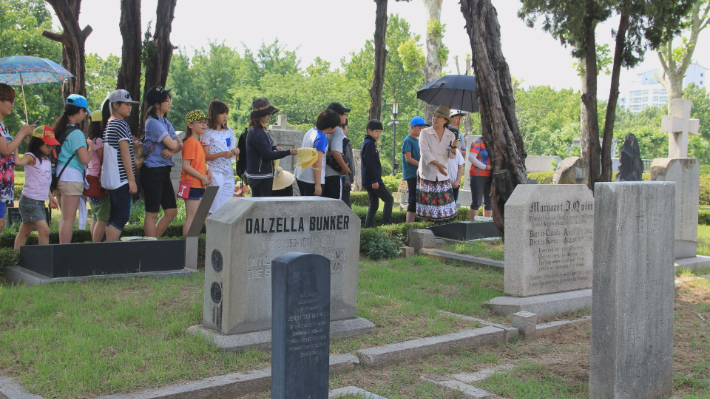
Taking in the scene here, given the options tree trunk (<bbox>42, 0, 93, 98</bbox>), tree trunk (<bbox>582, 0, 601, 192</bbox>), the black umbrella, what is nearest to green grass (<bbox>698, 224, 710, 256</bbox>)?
tree trunk (<bbox>582, 0, 601, 192</bbox>)

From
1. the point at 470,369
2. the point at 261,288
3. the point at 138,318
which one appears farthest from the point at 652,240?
the point at 138,318

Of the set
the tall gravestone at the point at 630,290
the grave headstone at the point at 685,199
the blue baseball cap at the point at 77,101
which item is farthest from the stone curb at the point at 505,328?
the grave headstone at the point at 685,199

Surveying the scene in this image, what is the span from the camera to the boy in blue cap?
31.8ft

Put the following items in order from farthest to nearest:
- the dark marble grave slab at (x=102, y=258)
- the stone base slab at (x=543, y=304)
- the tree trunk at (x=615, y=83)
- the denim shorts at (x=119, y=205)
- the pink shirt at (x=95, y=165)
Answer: the tree trunk at (x=615, y=83) < the pink shirt at (x=95, y=165) < the denim shorts at (x=119, y=205) < the dark marble grave slab at (x=102, y=258) < the stone base slab at (x=543, y=304)

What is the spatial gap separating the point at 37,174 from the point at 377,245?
417 centimetres

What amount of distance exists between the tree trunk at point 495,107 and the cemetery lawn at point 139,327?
148 centimetres

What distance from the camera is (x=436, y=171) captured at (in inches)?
356

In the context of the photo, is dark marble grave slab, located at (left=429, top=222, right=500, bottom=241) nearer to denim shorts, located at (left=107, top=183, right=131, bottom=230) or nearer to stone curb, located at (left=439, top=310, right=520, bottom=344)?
stone curb, located at (left=439, top=310, right=520, bottom=344)

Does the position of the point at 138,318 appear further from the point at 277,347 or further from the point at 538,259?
the point at 538,259

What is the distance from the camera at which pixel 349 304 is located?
5121 mm

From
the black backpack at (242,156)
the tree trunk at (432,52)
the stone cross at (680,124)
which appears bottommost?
the black backpack at (242,156)

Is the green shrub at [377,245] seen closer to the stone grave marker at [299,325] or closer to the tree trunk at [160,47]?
the tree trunk at [160,47]

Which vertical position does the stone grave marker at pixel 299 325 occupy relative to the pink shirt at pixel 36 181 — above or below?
below

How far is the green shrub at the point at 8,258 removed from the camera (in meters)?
6.23
